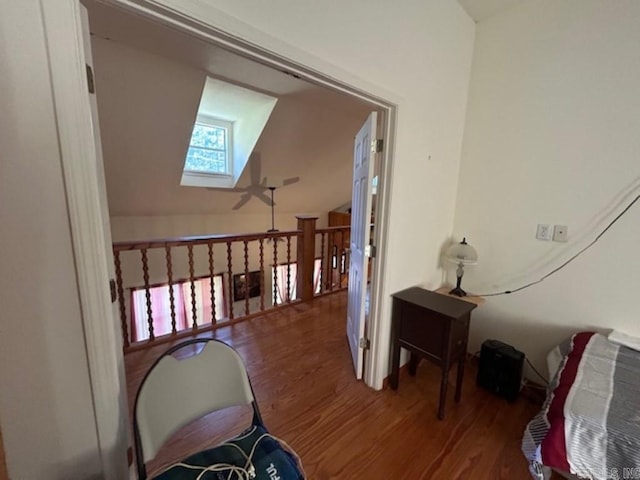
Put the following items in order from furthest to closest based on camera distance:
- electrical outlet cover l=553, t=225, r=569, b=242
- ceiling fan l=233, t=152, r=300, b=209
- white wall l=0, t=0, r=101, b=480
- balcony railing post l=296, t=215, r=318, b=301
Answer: ceiling fan l=233, t=152, r=300, b=209, balcony railing post l=296, t=215, r=318, b=301, electrical outlet cover l=553, t=225, r=569, b=242, white wall l=0, t=0, r=101, b=480

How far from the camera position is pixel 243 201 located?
14.6 feet

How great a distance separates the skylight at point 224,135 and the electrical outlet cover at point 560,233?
9.10 ft

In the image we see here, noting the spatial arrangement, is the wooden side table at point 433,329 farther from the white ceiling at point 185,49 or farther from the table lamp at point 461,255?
the white ceiling at point 185,49

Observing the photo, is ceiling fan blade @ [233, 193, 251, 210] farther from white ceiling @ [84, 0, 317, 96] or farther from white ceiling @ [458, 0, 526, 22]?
white ceiling @ [458, 0, 526, 22]

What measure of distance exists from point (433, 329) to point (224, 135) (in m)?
3.47

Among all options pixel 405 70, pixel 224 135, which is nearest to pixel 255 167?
pixel 224 135

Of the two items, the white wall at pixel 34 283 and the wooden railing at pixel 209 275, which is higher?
the white wall at pixel 34 283

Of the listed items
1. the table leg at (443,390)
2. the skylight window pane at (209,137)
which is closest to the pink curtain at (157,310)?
the skylight window pane at (209,137)

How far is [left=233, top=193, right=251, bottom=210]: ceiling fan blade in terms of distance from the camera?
14.2ft

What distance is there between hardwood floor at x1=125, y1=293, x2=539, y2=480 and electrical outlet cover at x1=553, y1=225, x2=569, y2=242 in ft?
3.77

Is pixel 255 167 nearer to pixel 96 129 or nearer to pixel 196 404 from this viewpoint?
pixel 96 129

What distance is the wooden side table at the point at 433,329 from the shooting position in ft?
5.37

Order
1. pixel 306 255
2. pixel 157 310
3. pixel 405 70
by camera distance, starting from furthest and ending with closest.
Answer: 1. pixel 157 310
2. pixel 306 255
3. pixel 405 70

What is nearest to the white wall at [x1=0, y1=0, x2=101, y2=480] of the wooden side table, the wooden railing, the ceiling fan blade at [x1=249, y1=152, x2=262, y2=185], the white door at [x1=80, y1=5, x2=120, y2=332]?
the white door at [x1=80, y1=5, x2=120, y2=332]
